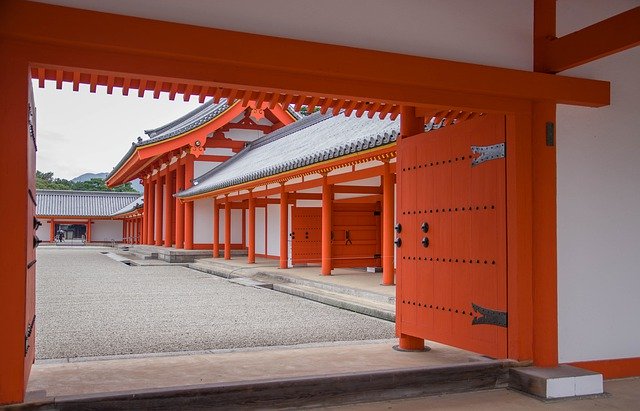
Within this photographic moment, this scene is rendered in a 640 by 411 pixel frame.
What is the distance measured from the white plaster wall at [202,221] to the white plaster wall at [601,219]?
2017cm

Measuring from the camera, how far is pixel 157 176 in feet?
96.4

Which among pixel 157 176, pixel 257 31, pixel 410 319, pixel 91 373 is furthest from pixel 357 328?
pixel 157 176

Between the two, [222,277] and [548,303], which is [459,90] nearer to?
[548,303]

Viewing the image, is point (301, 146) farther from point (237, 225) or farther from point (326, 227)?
point (237, 225)

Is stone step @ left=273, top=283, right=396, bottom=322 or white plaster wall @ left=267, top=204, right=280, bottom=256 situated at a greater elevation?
white plaster wall @ left=267, top=204, right=280, bottom=256

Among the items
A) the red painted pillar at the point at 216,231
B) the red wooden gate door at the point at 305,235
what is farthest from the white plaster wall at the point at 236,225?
the red wooden gate door at the point at 305,235

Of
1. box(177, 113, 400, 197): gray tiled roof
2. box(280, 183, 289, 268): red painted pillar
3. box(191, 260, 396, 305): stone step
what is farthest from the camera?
box(280, 183, 289, 268): red painted pillar

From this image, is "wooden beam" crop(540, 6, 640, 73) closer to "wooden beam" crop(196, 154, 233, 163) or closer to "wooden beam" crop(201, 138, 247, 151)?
"wooden beam" crop(201, 138, 247, 151)

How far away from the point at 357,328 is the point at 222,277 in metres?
8.86

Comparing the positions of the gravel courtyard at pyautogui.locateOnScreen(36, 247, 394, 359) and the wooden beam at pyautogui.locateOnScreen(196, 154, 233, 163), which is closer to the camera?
the gravel courtyard at pyautogui.locateOnScreen(36, 247, 394, 359)

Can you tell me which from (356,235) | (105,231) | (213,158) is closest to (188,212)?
(213,158)

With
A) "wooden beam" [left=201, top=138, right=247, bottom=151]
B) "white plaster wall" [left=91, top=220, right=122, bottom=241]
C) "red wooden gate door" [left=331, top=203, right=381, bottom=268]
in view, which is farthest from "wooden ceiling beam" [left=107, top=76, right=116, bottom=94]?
"white plaster wall" [left=91, top=220, right=122, bottom=241]

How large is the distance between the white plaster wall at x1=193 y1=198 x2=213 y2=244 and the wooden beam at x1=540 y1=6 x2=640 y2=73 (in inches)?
800

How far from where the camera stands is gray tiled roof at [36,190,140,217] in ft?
145
